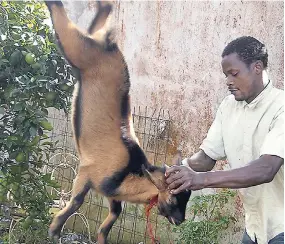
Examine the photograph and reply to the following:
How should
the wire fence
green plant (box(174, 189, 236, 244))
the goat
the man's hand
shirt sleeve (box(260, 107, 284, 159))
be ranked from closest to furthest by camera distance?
the man's hand < shirt sleeve (box(260, 107, 284, 159)) < the goat < green plant (box(174, 189, 236, 244)) < the wire fence

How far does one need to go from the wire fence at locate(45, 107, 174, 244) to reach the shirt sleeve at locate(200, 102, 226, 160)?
6.13 feet

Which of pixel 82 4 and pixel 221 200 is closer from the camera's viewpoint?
pixel 221 200

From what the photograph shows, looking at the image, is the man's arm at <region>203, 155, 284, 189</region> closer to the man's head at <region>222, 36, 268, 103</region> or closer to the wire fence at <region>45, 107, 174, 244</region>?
the man's head at <region>222, 36, 268, 103</region>

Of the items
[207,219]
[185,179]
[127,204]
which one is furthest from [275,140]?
[127,204]

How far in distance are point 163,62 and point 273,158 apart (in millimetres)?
2744

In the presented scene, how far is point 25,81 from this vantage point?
2.94m

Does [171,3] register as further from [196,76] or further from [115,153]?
[115,153]

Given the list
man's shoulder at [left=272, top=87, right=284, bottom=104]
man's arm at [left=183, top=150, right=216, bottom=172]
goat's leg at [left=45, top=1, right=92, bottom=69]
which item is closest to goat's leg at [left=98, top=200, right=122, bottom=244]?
man's arm at [left=183, top=150, right=216, bottom=172]

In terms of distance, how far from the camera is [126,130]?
2588 mm

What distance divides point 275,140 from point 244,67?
16.4 inches

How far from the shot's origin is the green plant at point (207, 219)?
13.6 feet

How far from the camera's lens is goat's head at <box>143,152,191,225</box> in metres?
2.38

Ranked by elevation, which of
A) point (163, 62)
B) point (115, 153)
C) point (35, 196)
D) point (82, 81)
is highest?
point (163, 62)

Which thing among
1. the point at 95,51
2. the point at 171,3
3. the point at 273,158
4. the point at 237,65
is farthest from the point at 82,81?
the point at 171,3
